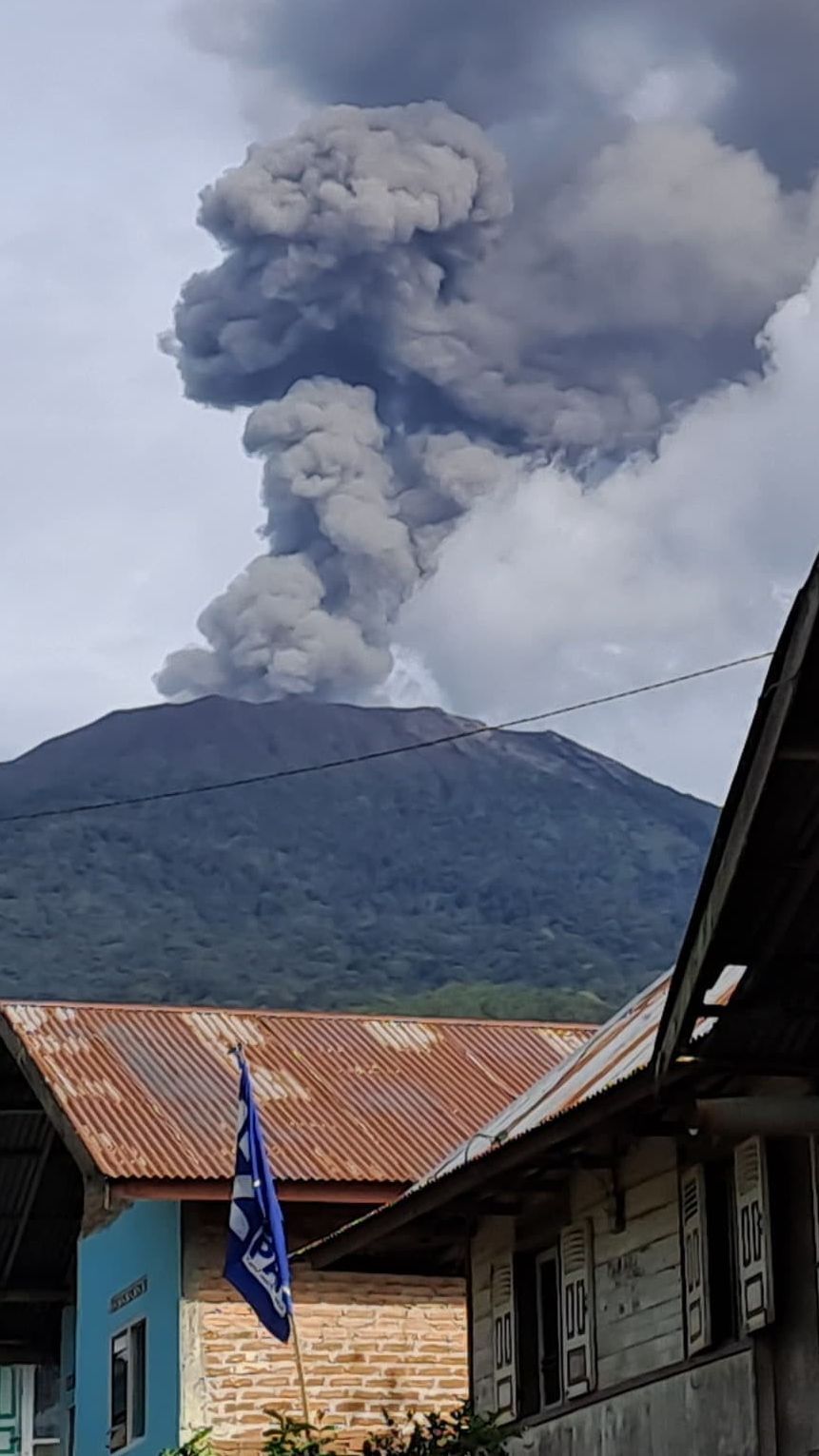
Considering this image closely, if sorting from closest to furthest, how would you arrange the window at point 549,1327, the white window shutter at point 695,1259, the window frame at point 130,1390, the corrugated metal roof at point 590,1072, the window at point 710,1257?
the window at point 710,1257
the white window shutter at point 695,1259
the corrugated metal roof at point 590,1072
the window at point 549,1327
the window frame at point 130,1390

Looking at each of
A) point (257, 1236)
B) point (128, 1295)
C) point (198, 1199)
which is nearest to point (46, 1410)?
point (128, 1295)

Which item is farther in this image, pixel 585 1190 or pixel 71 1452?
pixel 71 1452

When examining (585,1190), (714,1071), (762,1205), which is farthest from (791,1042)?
(585,1190)

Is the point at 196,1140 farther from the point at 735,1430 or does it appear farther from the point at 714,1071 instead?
the point at 714,1071

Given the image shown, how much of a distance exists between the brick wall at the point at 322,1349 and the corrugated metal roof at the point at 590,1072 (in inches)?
266

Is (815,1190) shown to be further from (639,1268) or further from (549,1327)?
(549,1327)

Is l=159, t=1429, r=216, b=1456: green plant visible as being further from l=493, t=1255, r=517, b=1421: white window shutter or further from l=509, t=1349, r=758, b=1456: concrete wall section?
l=509, t=1349, r=758, b=1456: concrete wall section

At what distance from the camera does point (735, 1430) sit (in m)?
17.4

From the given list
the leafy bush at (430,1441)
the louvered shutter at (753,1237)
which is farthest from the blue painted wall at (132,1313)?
the louvered shutter at (753,1237)

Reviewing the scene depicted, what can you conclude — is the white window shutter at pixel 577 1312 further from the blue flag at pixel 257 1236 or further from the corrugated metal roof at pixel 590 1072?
the blue flag at pixel 257 1236

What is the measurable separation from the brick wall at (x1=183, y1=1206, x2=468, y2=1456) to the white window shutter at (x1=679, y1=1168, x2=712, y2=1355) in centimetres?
1099

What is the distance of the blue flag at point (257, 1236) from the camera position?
81.1 ft

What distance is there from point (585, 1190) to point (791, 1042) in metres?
6.91

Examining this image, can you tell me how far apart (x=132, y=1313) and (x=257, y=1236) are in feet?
22.7
